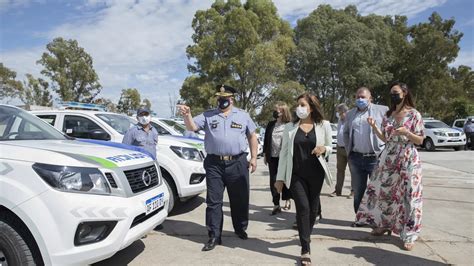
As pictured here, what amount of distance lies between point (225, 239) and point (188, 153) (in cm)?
164

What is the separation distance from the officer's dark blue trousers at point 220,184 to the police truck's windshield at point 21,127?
5.78 feet

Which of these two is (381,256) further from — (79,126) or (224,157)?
(79,126)

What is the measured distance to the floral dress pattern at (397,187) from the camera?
14.6 ft

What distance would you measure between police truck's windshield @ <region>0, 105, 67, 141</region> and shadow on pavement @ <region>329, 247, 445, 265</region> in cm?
349

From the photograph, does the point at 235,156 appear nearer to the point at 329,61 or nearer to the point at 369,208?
the point at 369,208

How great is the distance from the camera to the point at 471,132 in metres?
19.3

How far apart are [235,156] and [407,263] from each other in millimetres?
2233

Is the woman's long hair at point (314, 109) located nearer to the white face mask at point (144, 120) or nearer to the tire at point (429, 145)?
the white face mask at point (144, 120)

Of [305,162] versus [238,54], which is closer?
[305,162]

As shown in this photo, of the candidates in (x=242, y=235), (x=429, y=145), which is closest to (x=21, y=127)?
(x=242, y=235)

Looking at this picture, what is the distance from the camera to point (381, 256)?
424 cm

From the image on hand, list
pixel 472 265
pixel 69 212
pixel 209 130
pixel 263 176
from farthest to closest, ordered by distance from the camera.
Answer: pixel 263 176 < pixel 209 130 < pixel 472 265 < pixel 69 212

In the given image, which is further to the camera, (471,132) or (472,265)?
(471,132)

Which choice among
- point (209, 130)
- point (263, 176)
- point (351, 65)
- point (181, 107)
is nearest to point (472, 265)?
point (209, 130)
